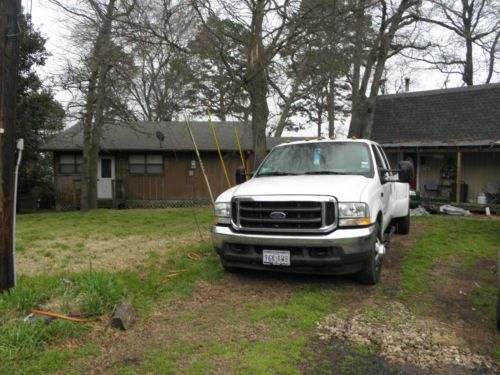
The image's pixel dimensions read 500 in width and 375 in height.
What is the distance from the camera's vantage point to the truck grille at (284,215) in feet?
14.6

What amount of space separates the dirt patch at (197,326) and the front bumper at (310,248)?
0.38m

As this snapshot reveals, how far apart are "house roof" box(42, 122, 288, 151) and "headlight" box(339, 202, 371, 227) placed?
14112 millimetres

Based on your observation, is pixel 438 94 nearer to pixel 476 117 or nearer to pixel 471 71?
pixel 476 117

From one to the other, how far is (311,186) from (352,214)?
1.96 ft

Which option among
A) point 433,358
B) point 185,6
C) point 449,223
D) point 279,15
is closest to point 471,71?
point 449,223

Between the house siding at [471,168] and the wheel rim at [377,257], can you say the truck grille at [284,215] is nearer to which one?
the wheel rim at [377,257]

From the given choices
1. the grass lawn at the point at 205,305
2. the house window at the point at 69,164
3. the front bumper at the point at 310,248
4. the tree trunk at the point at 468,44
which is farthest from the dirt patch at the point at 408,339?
the tree trunk at the point at 468,44

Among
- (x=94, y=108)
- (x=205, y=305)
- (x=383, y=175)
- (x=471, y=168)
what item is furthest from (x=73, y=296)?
(x=471, y=168)

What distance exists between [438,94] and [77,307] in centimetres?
1789

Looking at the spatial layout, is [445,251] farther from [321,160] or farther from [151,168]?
[151,168]

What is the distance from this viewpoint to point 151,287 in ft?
16.4

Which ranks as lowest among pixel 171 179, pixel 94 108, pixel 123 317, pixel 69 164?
pixel 123 317

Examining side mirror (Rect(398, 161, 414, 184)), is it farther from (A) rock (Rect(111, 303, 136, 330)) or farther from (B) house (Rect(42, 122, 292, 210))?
(B) house (Rect(42, 122, 292, 210))

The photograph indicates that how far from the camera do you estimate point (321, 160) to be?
A: 19.2ft
